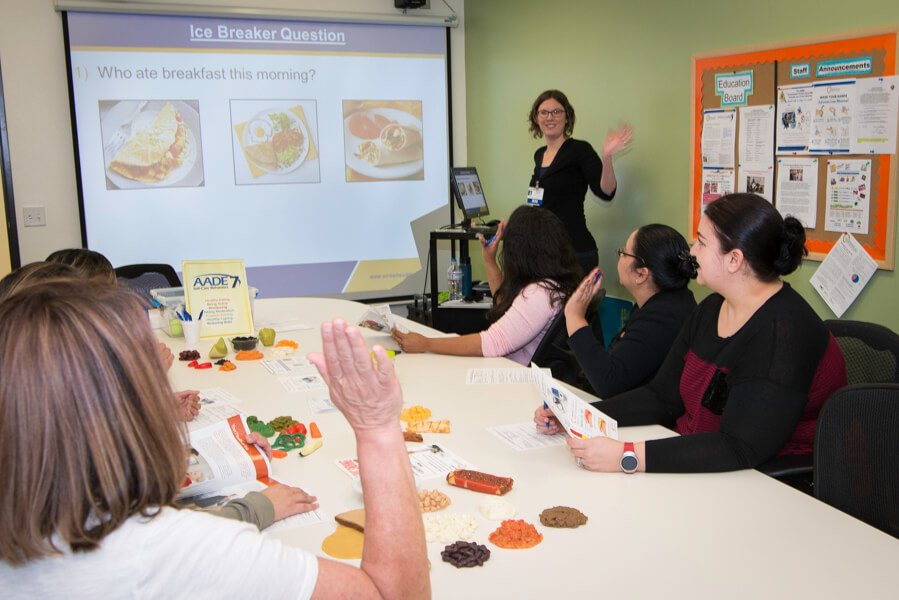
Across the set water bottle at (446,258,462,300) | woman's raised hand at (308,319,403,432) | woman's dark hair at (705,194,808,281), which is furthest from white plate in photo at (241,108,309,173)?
woman's raised hand at (308,319,403,432)

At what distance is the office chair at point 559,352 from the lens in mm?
2718

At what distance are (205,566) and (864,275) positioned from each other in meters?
2.81

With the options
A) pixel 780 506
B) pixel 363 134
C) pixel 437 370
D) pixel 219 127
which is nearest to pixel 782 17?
pixel 437 370

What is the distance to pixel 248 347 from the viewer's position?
Answer: 113 inches

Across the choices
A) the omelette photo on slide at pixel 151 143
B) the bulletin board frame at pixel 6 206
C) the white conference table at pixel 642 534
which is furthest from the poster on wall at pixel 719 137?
the bulletin board frame at pixel 6 206

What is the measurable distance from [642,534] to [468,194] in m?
3.73

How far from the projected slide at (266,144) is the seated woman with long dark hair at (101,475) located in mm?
4510

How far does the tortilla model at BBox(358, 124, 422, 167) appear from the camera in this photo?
554 cm

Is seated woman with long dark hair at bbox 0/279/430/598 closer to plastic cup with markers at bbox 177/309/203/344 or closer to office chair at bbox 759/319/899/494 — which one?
office chair at bbox 759/319/899/494

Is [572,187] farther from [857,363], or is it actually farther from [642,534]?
[642,534]

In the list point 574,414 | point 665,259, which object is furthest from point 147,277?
point 574,414

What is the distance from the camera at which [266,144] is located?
529cm

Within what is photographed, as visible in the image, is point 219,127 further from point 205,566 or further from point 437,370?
point 205,566

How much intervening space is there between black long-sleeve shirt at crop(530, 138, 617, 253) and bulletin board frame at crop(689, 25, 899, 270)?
27.7 inches
